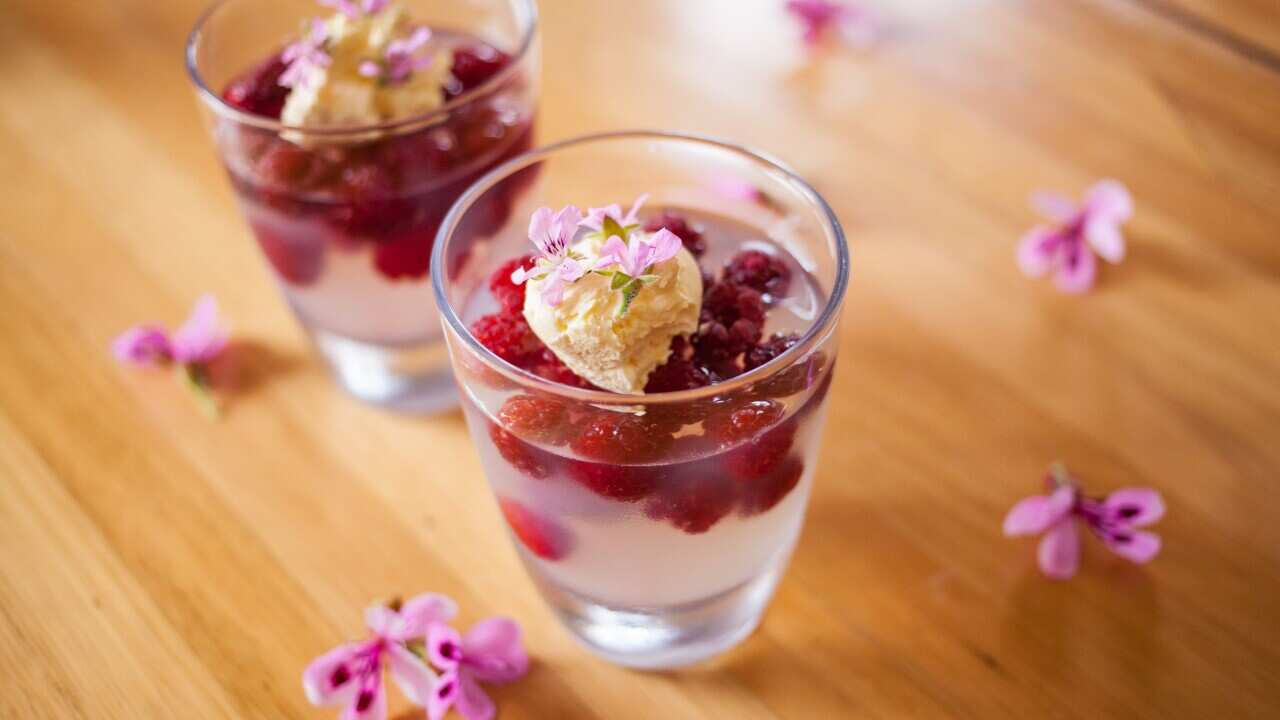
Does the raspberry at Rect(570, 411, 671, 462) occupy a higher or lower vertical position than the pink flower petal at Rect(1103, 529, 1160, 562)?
higher

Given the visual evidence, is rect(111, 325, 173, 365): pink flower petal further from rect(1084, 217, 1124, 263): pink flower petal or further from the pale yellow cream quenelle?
rect(1084, 217, 1124, 263): pink flower petal

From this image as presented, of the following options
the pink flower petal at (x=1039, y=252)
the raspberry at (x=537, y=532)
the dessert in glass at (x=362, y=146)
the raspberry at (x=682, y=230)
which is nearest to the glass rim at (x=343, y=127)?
the dessert in glass at (x=362, y=146)

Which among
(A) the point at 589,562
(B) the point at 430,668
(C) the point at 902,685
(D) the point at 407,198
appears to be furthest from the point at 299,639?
(C) the point at 902,685

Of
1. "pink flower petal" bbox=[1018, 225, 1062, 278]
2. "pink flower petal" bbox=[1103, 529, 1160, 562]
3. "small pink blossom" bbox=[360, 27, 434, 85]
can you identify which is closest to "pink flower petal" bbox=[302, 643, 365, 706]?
Answer: "small pink blossom" bbox=[360, 27, 434, 85]

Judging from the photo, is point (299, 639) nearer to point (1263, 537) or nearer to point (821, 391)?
point (821, 391)

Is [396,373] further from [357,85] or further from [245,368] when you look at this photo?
[357,85]

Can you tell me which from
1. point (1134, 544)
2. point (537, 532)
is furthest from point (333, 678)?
point (1134, 544)
